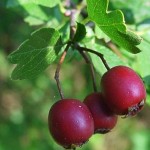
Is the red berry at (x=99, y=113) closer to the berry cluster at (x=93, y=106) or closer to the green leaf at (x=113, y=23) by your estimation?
the berry cluster at (x=93, y=106)

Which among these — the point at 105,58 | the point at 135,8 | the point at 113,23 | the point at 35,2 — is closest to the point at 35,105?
the point at 135,8

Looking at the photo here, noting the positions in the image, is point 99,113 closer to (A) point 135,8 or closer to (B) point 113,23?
(B) point 113,23

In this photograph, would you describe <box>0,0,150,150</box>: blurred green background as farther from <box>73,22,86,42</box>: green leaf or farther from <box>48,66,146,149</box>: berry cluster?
<box>48,66,146,149</box>: berry cluster

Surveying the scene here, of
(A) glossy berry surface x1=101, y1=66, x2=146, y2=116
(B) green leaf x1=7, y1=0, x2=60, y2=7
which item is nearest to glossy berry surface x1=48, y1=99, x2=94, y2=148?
(A) glossy berry surface x1=101, y1=66, x2=146, y2=116

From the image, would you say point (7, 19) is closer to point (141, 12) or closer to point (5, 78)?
point (5, 78)

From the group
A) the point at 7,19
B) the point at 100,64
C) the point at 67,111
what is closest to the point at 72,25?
the point at 100,64

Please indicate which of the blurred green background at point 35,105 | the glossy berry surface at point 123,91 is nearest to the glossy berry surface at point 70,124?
the glossy berry surface at point 123,91

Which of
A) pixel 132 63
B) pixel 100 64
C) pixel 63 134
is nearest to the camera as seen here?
pixel 63 134
